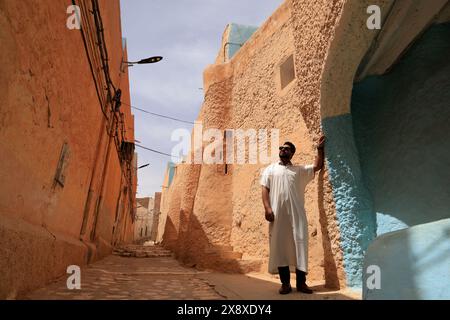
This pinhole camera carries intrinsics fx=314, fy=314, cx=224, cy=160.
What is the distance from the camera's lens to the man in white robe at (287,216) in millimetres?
2795

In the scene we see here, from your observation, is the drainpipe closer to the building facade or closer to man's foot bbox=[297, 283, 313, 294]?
the building facade

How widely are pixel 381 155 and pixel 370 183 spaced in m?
0.31

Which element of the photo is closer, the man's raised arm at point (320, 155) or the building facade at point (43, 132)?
the building facade at point (43, 132)

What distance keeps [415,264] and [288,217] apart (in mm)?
1381

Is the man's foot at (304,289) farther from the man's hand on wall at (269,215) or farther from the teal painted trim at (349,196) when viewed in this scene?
the man's hand on wall at (269,215)

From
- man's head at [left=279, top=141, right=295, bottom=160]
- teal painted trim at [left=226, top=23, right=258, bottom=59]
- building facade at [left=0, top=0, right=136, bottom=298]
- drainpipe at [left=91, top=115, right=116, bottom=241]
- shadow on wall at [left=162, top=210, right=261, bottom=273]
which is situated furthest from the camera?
teal painted trim at [left=226, top=23, right=258, bottom=59]

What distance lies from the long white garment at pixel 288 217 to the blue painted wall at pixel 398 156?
32 centimetres

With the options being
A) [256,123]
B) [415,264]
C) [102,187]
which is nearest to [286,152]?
[415,264]

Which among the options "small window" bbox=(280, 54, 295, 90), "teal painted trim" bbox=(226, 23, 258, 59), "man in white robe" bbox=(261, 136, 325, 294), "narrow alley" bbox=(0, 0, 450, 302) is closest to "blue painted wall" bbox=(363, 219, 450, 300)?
"narrow alley" bbox=(0, 0, 450, 302)

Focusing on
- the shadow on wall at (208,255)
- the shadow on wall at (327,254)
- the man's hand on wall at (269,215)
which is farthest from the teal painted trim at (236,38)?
the man's hand on wall at (269,215)

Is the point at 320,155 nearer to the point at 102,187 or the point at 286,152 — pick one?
the point at 286,152

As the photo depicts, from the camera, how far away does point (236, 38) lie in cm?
982

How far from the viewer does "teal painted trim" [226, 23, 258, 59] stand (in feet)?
31.8
